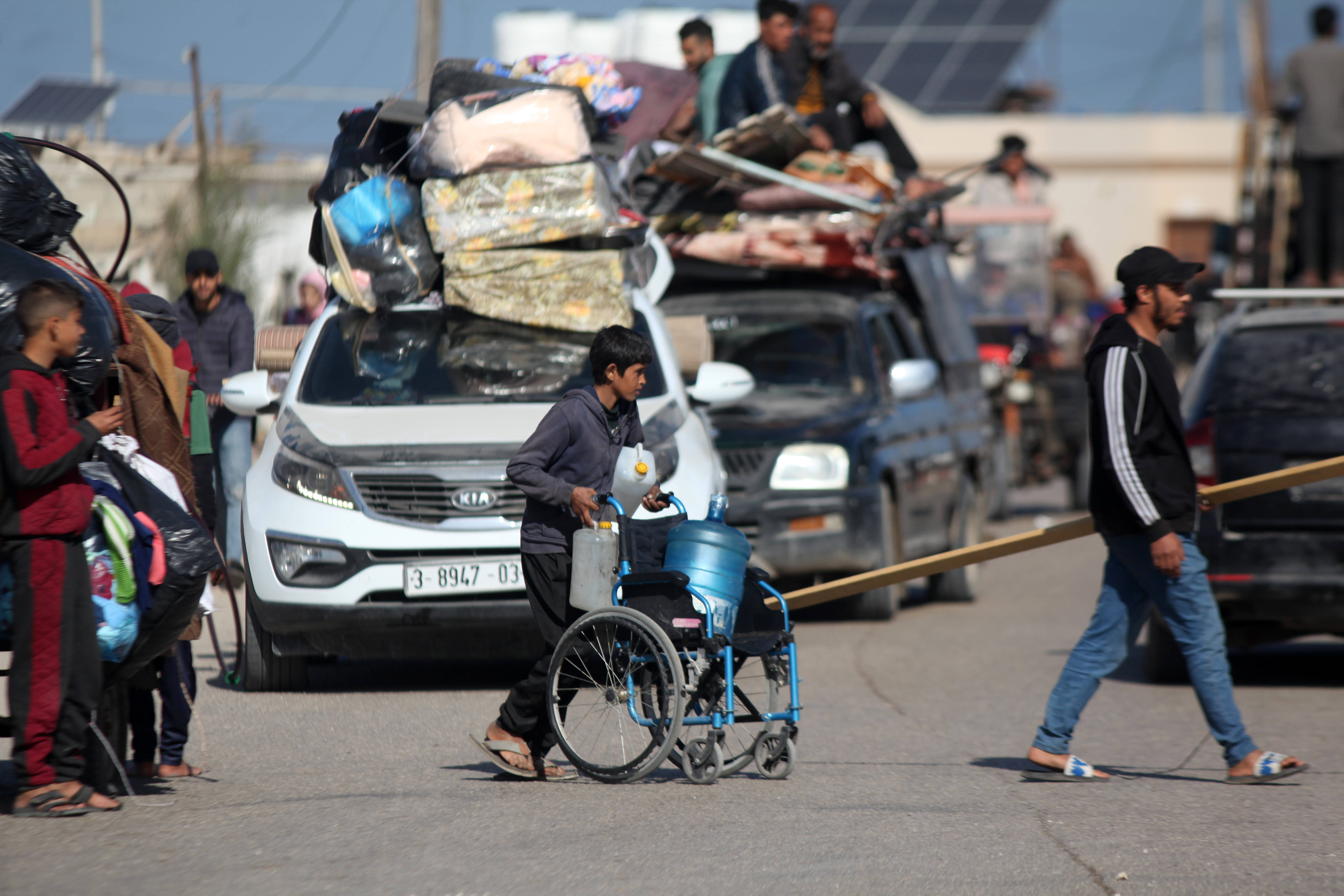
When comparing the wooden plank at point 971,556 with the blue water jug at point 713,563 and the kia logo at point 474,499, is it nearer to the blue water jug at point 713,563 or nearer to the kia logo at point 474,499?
the blue water jug at point 713,563

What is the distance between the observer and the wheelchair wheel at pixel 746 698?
20.5 ft

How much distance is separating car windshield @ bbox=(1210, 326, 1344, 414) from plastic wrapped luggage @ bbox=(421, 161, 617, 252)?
3.30 metres

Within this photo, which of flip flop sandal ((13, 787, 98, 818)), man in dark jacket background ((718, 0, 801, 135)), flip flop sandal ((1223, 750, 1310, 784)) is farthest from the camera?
man in dark jacket background ((718, 0, 801, 135))

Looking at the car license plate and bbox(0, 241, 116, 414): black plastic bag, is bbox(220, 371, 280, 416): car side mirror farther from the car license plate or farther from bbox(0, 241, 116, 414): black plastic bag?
bbox(0, 241, 116, 414): black plastic bag

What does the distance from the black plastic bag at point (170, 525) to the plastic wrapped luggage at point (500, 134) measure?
3669 millimetres

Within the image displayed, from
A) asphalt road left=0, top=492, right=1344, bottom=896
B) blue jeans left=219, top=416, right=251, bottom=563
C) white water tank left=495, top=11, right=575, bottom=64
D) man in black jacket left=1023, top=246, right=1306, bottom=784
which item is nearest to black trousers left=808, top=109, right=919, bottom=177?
blue jeans left=219, top=416, right=251, bottom=563

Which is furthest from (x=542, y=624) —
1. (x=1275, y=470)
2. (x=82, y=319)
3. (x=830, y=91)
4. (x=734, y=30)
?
(x=734, y=30)

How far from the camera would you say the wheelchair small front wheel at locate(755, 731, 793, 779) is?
6465 millimetres

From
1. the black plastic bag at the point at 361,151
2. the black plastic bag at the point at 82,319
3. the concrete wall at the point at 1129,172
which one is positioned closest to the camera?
the black plastic bag at the point at 82,319

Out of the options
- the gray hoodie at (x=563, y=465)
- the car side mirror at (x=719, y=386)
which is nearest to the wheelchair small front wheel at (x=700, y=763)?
the gray hoodie at (x=563, y=465)

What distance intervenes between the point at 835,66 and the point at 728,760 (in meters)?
9.30

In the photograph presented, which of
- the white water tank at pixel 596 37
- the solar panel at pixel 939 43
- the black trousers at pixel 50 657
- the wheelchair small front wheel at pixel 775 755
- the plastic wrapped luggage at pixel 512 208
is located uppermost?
the solar panel at pixel 939 43

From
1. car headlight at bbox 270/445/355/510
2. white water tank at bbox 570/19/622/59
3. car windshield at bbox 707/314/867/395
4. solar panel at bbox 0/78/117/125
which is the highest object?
white water tank at bbox 570/19/622/59

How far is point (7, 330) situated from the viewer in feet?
18.8
